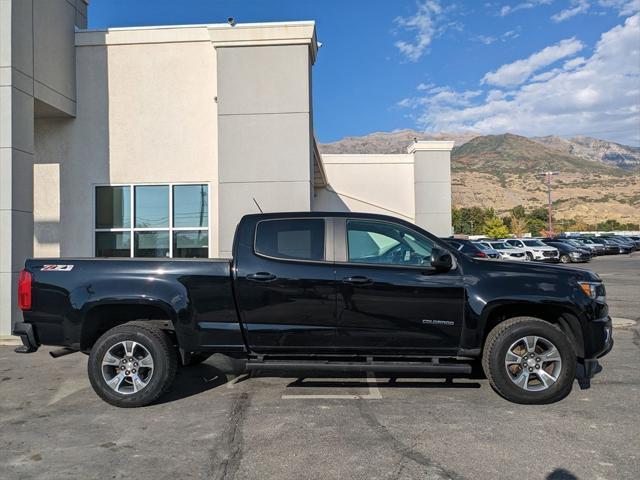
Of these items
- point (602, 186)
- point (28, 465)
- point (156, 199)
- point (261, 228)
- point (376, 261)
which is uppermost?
point (602, 186)

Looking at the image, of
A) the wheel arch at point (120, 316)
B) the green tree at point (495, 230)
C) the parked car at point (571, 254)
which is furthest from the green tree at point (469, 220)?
the wheel arch at point (120, 316)

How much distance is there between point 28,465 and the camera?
3896 millimetres

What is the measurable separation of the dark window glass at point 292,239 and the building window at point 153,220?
5116 mm

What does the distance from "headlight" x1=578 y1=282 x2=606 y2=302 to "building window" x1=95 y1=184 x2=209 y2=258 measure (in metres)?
7.09

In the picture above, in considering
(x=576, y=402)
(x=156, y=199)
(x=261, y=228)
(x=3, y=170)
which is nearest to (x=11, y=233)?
(x=3, y=170)

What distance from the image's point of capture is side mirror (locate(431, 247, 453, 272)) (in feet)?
16.5

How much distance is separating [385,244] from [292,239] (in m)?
0.97

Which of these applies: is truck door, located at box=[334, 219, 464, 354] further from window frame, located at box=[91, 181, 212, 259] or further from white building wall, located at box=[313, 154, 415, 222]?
white building wall, located at box=[313, 154, 415, 222]

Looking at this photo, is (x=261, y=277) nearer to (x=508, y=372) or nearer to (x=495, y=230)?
(x=508, y=372)

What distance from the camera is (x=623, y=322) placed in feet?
31.5

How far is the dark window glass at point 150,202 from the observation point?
10383 millimetres

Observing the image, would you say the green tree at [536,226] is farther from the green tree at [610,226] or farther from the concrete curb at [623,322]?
the concrete curb at [623,322]

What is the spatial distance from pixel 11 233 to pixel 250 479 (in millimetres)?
6439

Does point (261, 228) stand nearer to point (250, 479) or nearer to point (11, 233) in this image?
point (250, 479)
